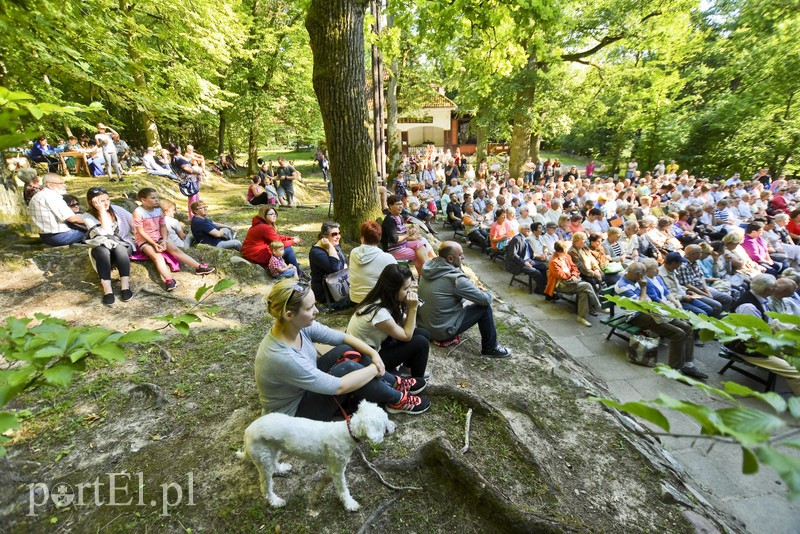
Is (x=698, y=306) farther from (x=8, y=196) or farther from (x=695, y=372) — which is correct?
(x=8, y=196)

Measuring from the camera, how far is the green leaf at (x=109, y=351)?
1072mm

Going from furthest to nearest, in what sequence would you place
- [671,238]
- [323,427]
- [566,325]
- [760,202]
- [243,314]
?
[760,202]
[671,238]
[566,325]
[243,314]
[323,427]

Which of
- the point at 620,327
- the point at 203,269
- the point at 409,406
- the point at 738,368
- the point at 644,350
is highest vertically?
the point at 203,269

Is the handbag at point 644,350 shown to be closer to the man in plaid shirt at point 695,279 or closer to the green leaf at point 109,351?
the man in plaid shirt at point 695,279

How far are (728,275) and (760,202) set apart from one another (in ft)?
19.3

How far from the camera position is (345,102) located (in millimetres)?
5738

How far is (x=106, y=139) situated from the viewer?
10727mm

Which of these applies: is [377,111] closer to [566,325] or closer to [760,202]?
[566,325]

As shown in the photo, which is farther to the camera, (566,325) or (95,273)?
(566,325)

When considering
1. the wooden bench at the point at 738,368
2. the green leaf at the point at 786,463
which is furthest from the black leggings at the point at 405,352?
the wooden bench at the point at 738,368

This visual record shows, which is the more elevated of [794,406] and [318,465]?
[794,406]

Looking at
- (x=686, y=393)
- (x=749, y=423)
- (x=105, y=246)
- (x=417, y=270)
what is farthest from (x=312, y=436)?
(x=686, y=393)

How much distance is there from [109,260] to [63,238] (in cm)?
95

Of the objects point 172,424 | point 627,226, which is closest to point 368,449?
point 172,424
